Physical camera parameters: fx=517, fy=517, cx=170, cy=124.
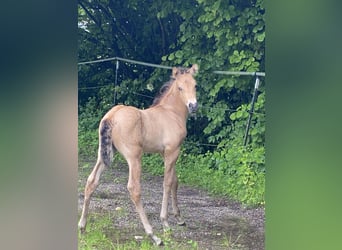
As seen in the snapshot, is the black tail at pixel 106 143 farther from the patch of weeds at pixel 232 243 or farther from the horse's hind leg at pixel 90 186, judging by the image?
the patch of weeds at pixel 232 243

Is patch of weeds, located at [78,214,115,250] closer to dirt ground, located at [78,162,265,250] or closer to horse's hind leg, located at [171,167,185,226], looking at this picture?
dirt ground, located at [78,162,265,250]

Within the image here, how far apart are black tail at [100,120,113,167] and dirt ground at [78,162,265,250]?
73 millimetres

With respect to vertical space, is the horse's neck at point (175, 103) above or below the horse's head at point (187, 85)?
below

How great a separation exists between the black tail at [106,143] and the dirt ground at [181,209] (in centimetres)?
7

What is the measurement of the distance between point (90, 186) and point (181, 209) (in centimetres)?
53

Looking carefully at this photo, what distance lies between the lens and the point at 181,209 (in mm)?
2945

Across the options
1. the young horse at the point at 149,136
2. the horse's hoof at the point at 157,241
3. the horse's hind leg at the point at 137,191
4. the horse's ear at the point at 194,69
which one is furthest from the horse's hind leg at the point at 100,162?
the horse's ear at the point at 194,69

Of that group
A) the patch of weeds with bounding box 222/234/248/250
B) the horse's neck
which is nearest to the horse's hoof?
the patch of weeds with bounding box 222/234/248/250

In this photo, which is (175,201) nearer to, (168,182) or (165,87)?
(168,182)

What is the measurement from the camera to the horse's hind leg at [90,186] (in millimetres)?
2934

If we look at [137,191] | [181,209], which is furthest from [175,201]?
[137,191]

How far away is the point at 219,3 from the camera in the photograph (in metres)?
2.84
